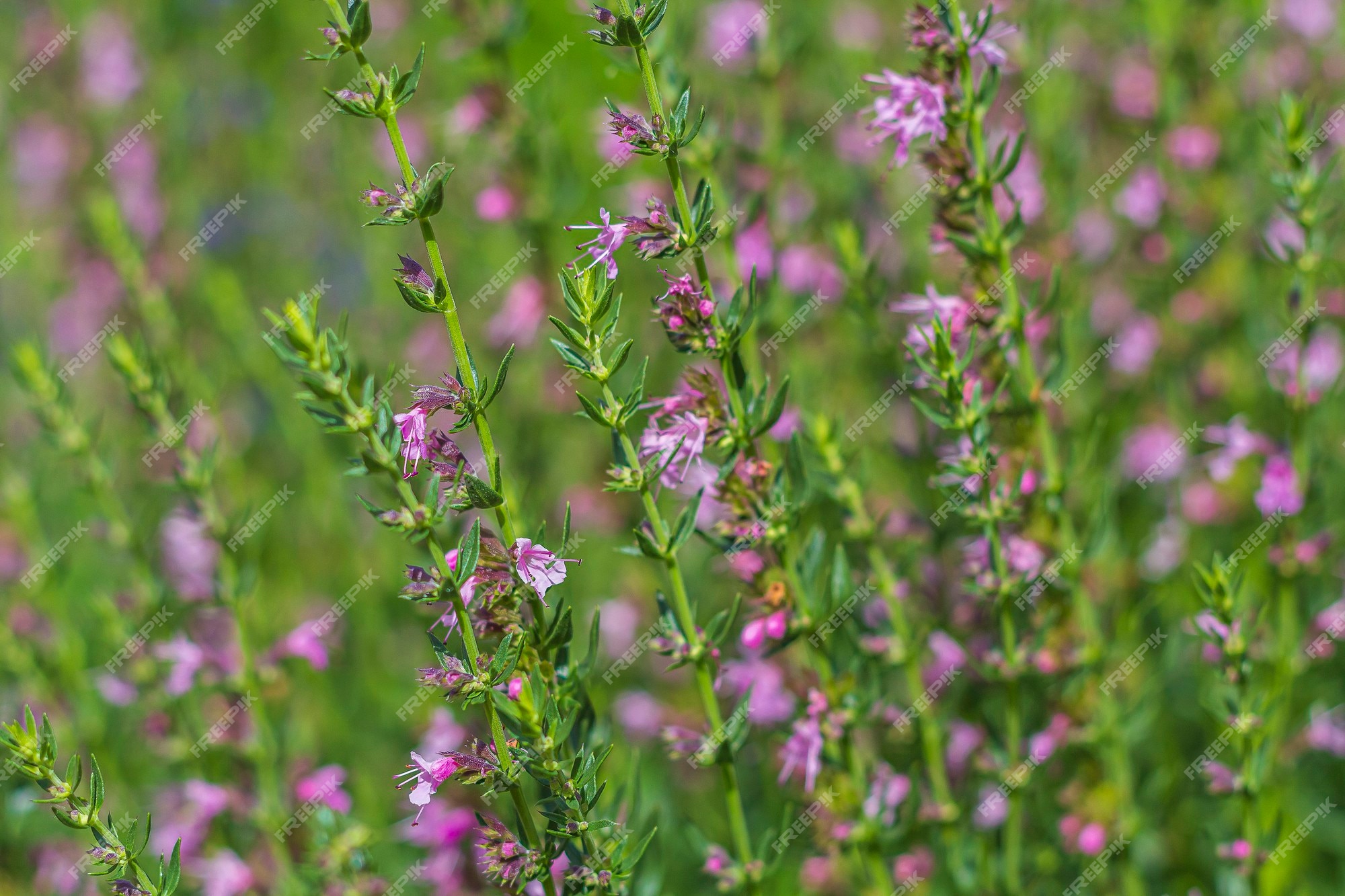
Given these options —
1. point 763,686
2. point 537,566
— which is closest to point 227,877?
point 763,686

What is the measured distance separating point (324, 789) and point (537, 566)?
175 centimetres

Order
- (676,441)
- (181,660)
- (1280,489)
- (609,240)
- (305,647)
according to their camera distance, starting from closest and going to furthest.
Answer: (609,240), (676,441), (1280,489), (181,660), (305,647)

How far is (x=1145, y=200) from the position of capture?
18.1 feet

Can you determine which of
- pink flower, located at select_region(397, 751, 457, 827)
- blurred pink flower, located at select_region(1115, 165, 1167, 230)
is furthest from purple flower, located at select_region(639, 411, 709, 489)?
blurred pink flower, located at select_region(1115, 165, 1167, 230)

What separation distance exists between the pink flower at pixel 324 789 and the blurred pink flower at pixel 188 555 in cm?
79

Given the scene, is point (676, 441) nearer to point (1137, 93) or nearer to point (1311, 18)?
point (1137, 93)

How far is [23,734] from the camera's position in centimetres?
280

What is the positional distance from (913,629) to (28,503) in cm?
396

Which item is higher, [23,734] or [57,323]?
[23,734]

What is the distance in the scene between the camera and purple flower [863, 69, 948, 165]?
3410mm

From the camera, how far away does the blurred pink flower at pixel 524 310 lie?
561cm

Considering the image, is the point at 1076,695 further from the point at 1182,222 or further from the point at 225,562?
the point at 225,562

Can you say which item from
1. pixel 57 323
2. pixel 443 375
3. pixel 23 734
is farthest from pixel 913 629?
pixel 57 323

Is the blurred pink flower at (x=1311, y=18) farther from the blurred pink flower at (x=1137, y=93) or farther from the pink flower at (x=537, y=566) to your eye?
the pink flower at (x=537, y=566)
